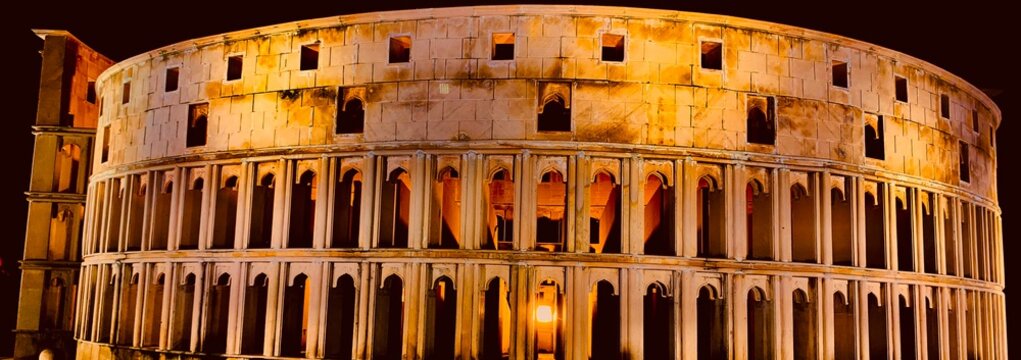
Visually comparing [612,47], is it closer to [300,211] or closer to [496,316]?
[496,316]

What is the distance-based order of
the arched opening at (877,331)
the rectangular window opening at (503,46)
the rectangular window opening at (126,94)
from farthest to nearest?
the rectangular window opening at (126,94)
the arched opening at (877,331)
the rectangular window opening at (503,46)

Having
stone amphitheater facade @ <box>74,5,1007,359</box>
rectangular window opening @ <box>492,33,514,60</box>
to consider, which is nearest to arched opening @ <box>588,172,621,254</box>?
stone amphitheater facade @ <box>74,5,1007,359</box>

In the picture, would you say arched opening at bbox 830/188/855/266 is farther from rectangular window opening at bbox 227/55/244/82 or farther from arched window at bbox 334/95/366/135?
rectangular window opening at bbox 227/55/244/82

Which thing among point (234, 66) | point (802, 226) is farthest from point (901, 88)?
point (234, 66)

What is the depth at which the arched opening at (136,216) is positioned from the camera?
25.3 m

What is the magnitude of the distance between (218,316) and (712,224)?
41.6 ft

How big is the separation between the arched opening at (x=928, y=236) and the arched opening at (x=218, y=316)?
1808cm

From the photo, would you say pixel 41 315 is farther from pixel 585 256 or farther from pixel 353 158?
pixel 585 256

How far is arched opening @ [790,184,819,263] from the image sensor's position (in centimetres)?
2198

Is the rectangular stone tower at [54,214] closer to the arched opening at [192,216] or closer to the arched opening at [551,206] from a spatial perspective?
the arched opening at [192,216]

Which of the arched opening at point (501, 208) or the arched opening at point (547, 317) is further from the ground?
the arched opening at point (501, 208)

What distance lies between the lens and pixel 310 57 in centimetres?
2330

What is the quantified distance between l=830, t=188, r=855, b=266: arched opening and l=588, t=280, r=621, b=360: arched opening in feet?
18.7

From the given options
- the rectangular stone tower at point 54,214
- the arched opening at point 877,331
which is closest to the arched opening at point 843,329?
the arched opening at point 877,331
